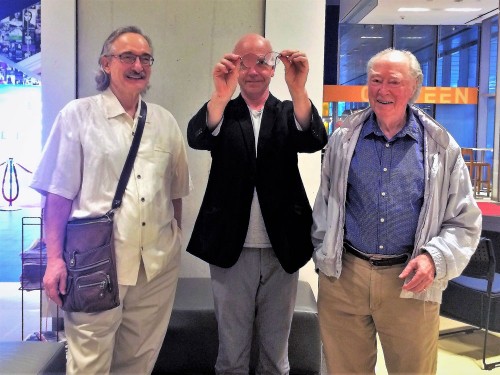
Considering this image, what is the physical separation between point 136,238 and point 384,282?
2.99 feet

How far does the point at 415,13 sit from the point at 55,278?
1173 cm

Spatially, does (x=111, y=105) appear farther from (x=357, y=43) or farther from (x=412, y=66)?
(x=357, y=43)

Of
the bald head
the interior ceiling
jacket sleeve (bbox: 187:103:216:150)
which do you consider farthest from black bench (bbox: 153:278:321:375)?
the interior ceiling

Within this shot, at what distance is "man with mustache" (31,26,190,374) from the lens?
1.94 m

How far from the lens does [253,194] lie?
6.74 ft

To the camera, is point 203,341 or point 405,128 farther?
point 203,341

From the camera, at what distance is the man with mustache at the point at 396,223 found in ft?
5.93

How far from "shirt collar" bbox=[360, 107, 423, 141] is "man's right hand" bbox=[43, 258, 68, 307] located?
1.19m

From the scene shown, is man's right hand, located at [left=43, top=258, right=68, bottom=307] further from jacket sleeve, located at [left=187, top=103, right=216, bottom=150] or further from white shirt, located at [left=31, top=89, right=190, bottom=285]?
jacket sleeve, located at [left=187, top=103, right=216, bottom=150]

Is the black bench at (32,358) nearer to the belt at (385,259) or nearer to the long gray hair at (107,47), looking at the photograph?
the long gray hair at (107,47)

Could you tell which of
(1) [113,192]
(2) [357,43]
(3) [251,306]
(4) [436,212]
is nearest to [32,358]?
(1) [113,192]

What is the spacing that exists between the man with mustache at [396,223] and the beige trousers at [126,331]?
0.65 m

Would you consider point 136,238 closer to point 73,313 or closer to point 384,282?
point 73,313

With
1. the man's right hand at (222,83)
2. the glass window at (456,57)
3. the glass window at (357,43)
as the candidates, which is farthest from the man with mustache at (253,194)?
the glass window at (456,57)
